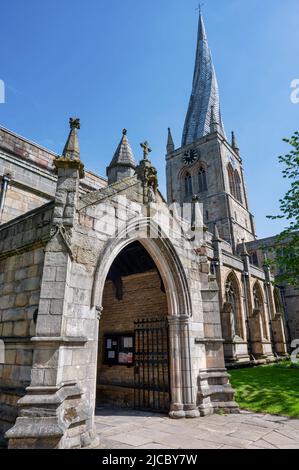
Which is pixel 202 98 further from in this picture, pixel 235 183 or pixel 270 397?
pixel 270 397

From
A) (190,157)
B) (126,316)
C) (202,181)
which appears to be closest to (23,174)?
(126,316)

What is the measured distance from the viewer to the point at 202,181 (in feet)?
130

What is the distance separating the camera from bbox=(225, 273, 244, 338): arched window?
72.3 ft

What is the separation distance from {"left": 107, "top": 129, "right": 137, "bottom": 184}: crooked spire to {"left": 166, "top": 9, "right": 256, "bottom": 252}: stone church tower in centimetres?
2683

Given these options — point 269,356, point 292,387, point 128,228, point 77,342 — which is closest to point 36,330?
point 77,342

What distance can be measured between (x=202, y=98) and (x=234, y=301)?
38.4 m

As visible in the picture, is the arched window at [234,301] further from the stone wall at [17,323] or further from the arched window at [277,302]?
the stone wall at [17,323]

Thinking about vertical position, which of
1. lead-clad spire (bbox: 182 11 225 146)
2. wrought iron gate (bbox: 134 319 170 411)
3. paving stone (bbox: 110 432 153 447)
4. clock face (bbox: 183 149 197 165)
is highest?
lead-clad spire (bbox: 182 11 225 146)

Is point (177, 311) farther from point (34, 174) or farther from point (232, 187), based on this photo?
point (232, 187)

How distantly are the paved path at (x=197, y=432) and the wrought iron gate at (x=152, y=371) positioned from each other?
64cm

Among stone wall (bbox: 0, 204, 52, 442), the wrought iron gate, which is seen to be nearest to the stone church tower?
the wrought iron gate

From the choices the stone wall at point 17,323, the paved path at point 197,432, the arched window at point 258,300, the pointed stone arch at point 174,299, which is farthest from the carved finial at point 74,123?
the arched window at point 258,300

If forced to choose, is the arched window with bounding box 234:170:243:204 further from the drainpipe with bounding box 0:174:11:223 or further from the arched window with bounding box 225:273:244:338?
the drainpipe with bounding box 0:174:11:223

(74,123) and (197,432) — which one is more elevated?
(74,123)
